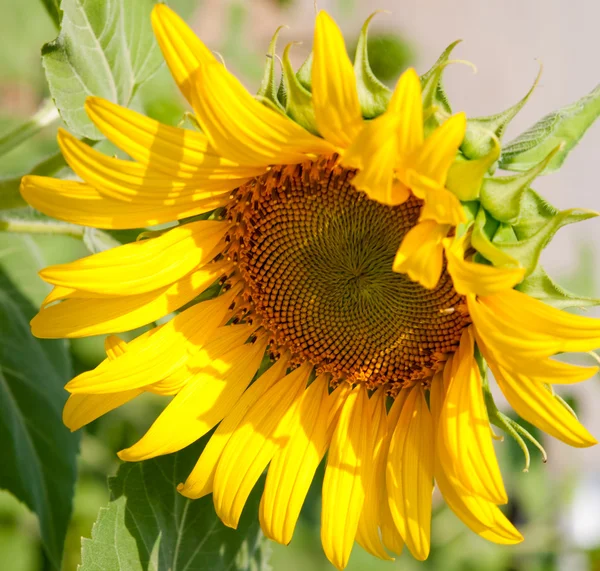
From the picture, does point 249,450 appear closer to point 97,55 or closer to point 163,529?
point 163,529

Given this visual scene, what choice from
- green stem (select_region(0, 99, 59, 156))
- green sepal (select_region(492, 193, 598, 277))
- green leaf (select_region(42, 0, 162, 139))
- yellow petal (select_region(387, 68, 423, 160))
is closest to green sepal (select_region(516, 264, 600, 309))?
green sepal (select_region(492, 193, 598, 277))

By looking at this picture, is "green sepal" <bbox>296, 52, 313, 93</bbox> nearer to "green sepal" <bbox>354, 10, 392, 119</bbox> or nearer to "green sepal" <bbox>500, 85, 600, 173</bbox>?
"green sepal" <bbox>354, 10, 392, 119</bbox>

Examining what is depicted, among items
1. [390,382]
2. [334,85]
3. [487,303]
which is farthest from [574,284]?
[334,85]

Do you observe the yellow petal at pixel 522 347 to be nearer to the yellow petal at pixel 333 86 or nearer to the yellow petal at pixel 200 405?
the yellow petal at pixel 333 86

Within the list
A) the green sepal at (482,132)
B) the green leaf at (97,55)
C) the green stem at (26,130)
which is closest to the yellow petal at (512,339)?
the green sepal at (482,132)

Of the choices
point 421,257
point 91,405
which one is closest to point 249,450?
point 91,405

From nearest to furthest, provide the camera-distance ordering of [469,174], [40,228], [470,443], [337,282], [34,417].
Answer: [469,174] < [470,443] < [337,282] < [40,228] < [34,417]
